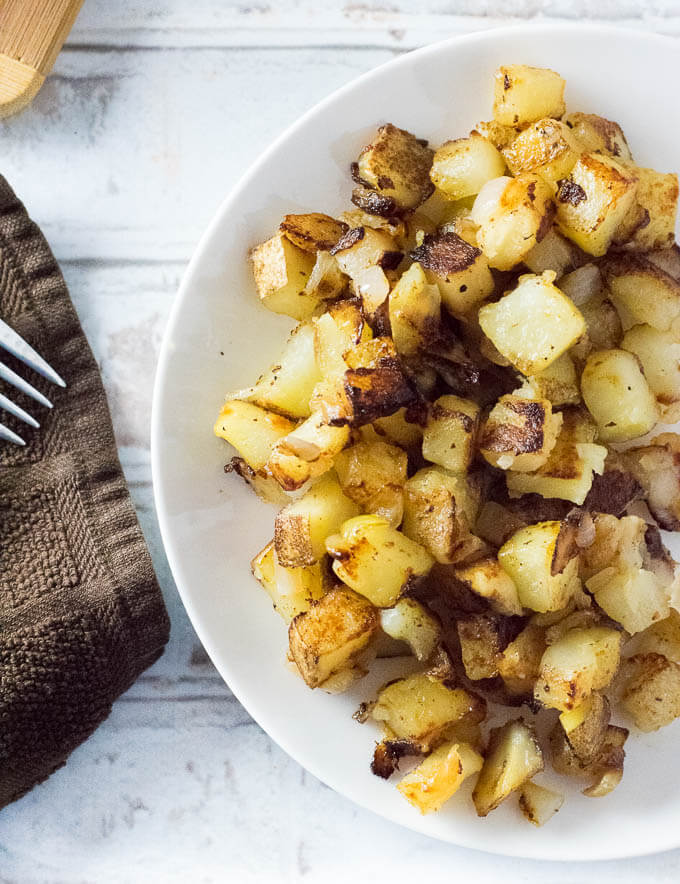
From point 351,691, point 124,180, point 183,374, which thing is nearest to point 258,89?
point 124,180

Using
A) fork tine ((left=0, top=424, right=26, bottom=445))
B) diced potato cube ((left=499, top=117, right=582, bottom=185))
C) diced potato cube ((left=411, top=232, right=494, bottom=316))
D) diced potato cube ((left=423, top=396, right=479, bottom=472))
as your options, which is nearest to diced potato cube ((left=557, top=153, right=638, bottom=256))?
diced potato cube ((left=499, top=117, right=582, bottom=185))

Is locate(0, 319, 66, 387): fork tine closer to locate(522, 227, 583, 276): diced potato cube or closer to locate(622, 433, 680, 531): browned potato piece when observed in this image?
locate(522, 227, 583, 276): diced potato cube

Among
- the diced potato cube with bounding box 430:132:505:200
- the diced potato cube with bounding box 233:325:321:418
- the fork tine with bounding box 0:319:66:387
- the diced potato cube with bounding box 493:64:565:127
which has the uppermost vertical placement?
the diced potato cube with bounding box 493:64:565:127

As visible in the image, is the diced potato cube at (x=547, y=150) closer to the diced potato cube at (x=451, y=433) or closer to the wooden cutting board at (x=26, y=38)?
the diced potato cube at (x=451, y=433)

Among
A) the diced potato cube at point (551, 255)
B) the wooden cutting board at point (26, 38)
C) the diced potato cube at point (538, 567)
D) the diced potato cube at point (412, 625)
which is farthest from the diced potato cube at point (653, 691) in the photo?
the wooden cutting board at point (26, 38)

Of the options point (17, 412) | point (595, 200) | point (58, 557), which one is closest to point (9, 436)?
point (17, 412)

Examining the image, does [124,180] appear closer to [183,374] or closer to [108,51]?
[108,51]
